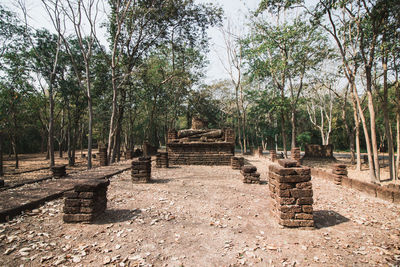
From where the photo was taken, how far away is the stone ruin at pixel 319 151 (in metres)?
17.5

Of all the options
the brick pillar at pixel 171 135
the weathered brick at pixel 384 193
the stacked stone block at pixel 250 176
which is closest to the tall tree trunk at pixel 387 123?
the weathered brick at pixel 384 193

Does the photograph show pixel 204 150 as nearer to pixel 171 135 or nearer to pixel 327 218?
pixel 171 135

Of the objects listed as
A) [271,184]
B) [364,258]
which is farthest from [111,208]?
[364,258]

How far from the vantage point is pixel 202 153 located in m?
11.0

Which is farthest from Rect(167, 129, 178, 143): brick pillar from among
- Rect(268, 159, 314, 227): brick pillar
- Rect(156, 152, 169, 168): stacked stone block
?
Rect(268, 159, 314, 227): brick pillar

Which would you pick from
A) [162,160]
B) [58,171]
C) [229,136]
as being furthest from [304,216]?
[229,136]

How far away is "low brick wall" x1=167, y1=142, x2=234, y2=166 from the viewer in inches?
430

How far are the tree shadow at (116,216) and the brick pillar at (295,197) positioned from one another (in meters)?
2.83

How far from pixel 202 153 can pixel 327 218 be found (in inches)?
300

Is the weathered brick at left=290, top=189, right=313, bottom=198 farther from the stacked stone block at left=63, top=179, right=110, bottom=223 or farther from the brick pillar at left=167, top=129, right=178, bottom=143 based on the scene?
the brick pillar at left=167, top=129, right=178, bottom=143

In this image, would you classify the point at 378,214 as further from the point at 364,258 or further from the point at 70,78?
the point at 70,78

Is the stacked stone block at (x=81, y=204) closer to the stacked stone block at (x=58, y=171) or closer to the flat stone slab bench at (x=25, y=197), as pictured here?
the flat stone slab bench at (x=25, y=197)

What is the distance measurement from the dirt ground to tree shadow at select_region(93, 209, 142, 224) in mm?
19

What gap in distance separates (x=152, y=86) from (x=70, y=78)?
20.8 feet
